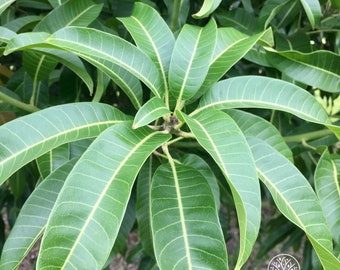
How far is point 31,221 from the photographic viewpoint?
690mm

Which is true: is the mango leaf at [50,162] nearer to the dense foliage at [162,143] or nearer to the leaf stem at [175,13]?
the dense foliage at [162,143]

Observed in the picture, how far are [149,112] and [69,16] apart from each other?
337 millimetres

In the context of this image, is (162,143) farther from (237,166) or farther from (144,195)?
(144,195)

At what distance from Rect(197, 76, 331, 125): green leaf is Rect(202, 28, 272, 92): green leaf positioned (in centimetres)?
3

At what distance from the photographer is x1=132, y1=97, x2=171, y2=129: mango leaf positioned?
0.61m

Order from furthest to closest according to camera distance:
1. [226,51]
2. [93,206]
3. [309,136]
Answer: [309,136]
[226,51]
[93,206]

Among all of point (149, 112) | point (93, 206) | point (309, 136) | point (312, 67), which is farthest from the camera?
point (309, 136)

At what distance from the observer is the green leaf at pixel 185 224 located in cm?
57

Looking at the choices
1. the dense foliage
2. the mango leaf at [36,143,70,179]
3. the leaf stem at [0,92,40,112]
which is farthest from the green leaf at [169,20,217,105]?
the leaf stem at [0,92,40,112]

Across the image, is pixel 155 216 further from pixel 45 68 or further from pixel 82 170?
pixel 45 68

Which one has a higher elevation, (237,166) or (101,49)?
(101,49)

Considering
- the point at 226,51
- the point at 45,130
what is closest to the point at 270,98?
the point at 226,51

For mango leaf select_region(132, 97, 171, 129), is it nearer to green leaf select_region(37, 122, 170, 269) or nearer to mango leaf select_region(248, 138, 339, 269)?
green leaf select_region(37, 122, 170, 269)

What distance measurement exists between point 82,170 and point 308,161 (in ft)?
2.58
